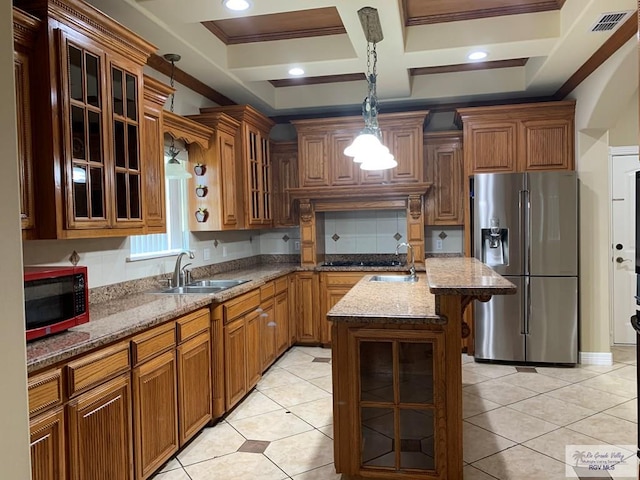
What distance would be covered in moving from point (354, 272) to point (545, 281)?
178 centimetres

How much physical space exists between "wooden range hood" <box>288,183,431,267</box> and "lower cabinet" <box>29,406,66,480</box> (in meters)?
3.40

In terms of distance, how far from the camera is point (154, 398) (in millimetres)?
2342

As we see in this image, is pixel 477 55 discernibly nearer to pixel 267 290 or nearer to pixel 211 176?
pixel 211 176

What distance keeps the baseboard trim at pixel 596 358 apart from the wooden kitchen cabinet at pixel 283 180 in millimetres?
3186

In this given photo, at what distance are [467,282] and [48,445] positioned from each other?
5.98 ft

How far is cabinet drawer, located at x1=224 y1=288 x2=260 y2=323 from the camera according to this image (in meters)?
3.13

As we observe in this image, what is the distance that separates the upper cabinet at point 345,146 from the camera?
4672 millimetres

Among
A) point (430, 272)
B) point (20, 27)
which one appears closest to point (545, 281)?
point (430, 272)

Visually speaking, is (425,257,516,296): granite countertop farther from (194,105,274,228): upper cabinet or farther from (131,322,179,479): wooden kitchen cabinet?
(194,105,274,228): upper cabinet

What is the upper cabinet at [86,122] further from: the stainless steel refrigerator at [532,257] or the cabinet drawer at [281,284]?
the stainless steel refrigerator at [532,257]

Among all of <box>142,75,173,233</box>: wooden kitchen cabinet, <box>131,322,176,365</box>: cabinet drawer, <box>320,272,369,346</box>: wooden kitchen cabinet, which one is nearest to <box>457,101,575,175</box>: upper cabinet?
<box>320,272,369,346</box>: wooden kitchen cabinet

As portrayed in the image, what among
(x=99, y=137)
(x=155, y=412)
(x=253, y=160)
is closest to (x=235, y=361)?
(x=155, y=412)

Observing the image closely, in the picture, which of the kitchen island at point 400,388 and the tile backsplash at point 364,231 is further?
the tile backsplash at point 364,231

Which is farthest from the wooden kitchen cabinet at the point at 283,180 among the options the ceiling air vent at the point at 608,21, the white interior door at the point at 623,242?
the white interior door at the point at 623,242
